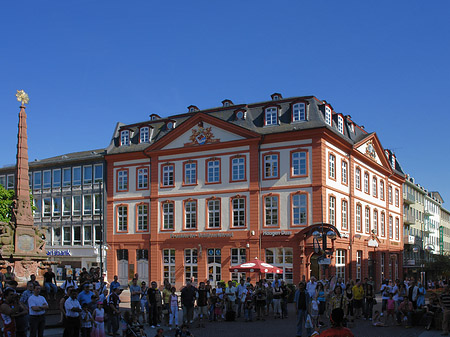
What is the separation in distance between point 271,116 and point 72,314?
2869 centimetres

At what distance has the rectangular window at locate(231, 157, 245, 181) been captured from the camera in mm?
41531

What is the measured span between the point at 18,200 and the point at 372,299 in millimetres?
15688

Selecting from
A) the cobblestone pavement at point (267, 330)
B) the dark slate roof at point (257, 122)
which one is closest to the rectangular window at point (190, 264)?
the dark slate roof at point (257, 122)

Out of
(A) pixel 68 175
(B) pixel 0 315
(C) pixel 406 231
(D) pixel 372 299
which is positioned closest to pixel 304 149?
(D) pixel 372 299

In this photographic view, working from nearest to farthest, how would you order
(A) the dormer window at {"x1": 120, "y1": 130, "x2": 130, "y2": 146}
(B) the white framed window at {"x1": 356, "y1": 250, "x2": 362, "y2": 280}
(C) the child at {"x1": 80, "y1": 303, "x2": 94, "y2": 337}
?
1. (C) the child at {"x1": 80, "y1": 303, "x2": 94, "y2": 337}
2. (B) the white framed window at {"x1": 356, "y1": 250, "x2": 362, "y2": 280}
3. (A) the dormer window at {"x1": 120, "y1": 130, "x2": 130, "y2": 146}

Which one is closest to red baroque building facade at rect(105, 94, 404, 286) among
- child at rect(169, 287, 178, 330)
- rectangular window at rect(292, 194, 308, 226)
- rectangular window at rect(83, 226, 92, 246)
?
rectangular window at rect(292, 194, 308, 226)

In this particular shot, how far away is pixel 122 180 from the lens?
156ft

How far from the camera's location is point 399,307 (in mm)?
23156

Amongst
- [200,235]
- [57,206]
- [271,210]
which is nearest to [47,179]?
[57,206]

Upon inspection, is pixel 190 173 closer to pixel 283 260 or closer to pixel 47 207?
pixel 283 260

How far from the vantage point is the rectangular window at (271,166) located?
4031cm

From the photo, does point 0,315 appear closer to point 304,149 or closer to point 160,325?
point 160,325

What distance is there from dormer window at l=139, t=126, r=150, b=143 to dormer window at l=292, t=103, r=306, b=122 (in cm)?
1305

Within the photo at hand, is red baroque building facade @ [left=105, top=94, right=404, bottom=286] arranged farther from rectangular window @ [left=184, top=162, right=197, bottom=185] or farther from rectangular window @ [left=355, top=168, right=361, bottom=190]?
rectangular window @ [left=355, top=168, right=361, bottom=190]
